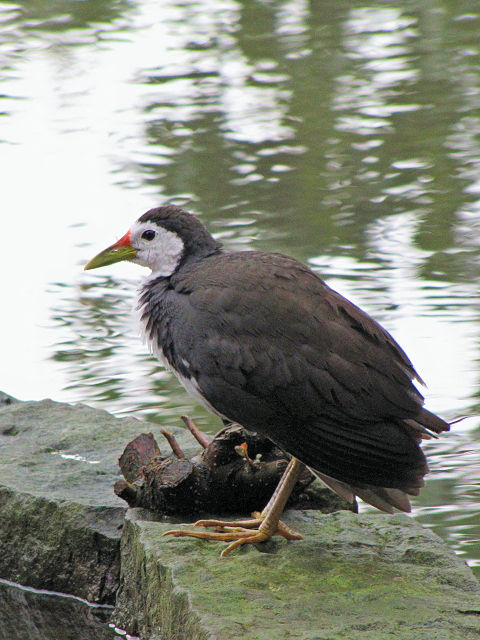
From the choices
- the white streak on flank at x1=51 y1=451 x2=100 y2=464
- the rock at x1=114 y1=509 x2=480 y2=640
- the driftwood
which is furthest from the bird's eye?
the rock at x1=114 y1=509 x2=480 y2=640

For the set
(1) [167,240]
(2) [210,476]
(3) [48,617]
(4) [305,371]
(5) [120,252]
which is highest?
(1) [167,240]

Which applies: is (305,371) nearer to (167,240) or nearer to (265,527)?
(265,527)

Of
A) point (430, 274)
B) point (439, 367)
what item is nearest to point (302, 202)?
point (430, 274)

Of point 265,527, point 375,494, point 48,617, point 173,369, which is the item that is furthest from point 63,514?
point 375,494

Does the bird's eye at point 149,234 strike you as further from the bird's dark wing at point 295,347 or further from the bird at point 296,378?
the bird's dark wing at point 295,347

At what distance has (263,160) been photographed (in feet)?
32.4

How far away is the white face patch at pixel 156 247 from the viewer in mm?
4910

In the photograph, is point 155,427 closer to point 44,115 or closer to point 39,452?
point 39,452

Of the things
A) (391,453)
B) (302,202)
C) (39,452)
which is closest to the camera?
(391,453)

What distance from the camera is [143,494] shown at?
4516 millimetres

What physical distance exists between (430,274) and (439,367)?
49.2 inches

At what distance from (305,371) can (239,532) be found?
2.33ft

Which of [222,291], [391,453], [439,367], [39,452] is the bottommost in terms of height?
[439,367]

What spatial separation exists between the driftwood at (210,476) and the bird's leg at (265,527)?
0.15 meters
